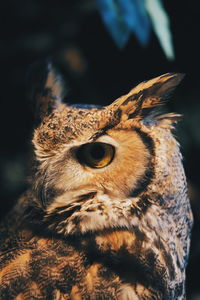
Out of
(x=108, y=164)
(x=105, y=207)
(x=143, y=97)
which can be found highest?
(x=143, y=97)

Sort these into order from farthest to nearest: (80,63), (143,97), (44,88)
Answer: (80,63), (44,88), (143,97)

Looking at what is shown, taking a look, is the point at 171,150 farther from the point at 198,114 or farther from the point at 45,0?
the point at 45,0

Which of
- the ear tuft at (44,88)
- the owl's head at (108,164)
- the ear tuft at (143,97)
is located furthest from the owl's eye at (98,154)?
the ear tuft at (44,88)

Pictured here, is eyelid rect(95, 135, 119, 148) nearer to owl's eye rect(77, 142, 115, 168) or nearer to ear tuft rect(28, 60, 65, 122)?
owl's eye rect(77, 142, 115, 168)

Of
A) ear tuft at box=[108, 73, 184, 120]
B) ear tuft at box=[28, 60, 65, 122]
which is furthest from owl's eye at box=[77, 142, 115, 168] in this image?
ear tuft at box=[28, 60, 65, 122]

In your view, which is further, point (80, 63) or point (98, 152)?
point (80, 63)

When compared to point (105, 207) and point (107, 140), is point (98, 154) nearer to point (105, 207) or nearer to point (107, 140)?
point (107, 140)

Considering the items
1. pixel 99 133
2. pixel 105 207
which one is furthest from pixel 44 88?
pixel 105 207
